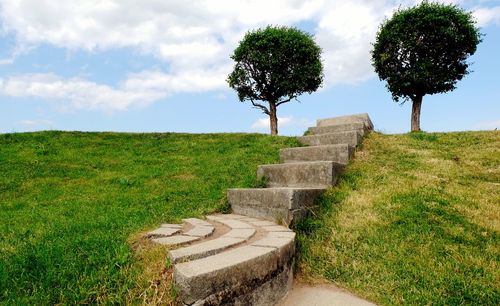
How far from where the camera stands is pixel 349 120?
30.7ft

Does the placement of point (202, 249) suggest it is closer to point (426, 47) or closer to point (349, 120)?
point (349, 120)

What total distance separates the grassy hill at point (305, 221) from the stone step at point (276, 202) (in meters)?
0.21

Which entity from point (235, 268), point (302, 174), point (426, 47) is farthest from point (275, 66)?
point (235, 268)

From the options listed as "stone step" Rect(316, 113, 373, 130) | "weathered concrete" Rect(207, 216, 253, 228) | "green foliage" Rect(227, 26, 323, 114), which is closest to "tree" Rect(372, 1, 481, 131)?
"green foliage" Rect(227, 26, 323, 114)

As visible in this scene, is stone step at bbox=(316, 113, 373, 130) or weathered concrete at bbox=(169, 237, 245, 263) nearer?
weathered concrete at bbox=(169, 237, 245, 263)

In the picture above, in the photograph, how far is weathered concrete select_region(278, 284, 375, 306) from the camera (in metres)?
3.17

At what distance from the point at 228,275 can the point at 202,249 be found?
18.7 inches

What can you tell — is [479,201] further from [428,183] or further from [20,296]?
[20,296]

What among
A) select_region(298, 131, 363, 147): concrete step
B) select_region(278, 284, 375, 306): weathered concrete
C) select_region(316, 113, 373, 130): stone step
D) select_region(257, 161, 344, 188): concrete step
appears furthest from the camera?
select_region(316, 113, 373, 130): stone step

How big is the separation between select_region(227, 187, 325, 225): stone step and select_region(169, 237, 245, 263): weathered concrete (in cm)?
127

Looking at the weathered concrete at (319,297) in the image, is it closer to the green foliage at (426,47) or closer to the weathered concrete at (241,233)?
the weathered concrete at (241,233)

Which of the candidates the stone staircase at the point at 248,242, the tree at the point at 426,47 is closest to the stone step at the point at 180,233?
the stone staircase at the point at 248,242

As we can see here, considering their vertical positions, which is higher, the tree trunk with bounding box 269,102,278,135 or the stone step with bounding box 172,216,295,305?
the tree trunk with bounding box 269,102,278,135

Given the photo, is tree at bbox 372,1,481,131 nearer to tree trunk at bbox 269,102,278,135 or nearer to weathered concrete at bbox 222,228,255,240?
tree trunk at bbox 269,102,278,135
